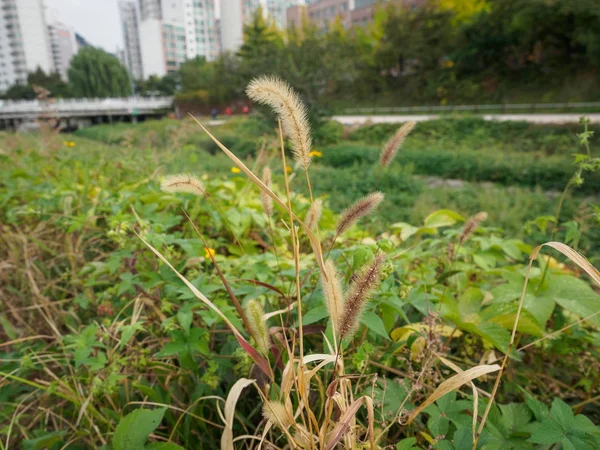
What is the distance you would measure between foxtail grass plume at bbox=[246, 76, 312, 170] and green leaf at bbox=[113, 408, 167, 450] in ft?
1.88

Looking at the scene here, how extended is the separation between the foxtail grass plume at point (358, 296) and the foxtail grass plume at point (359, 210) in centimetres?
15

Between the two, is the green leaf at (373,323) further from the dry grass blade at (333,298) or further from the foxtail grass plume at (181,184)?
the foxtail grass plume at (181,184)

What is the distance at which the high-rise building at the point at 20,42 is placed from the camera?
6881cm

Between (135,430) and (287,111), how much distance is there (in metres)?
0.65

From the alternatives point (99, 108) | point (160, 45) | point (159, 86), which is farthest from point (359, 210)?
point (160, 45)

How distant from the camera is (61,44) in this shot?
101062 mm

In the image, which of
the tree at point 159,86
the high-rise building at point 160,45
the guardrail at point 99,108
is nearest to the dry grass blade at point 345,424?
the guardrail at point 99,108

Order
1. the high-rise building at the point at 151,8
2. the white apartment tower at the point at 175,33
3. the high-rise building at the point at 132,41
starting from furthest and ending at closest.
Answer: the high-rise building at the point at 132,41 < the high-rise building at the point at 151,8 < the white apartment tower at the point at 175,33

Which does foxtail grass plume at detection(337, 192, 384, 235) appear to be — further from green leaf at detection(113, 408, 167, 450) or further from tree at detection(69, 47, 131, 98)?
tree at detection(69, 47, 131, 98)

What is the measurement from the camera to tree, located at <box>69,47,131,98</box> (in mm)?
50719

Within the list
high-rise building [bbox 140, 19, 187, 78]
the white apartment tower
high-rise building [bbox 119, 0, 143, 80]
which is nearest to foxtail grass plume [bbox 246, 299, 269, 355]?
high-rise building [bbox 140, 19, 187, 78]

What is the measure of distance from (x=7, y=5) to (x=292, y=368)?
89.1 meters

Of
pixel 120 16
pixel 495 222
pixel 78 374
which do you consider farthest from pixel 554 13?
pixel 120 16

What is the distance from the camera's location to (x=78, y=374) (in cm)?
124
